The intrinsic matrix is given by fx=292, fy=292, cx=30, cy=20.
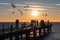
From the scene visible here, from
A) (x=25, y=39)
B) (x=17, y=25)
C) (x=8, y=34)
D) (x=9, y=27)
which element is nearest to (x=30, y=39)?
(x=25, y=39)

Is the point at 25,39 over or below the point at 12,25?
below

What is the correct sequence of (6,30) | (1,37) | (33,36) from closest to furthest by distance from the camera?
(1,37) → (6,30) → (33,36)

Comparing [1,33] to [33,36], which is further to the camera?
[33,36]

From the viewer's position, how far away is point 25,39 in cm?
7562

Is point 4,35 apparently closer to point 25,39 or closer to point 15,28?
point 15,28

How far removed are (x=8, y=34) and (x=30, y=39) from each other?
37.5 meters

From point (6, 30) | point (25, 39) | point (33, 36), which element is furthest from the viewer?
point (33, 36)

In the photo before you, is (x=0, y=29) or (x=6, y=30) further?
(x=6, y=30)

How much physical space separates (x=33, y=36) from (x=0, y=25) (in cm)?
4422

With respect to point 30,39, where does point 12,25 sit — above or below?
above

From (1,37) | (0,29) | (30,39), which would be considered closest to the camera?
(1,37)

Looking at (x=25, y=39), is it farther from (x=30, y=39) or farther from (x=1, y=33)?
(x=1, y=33)

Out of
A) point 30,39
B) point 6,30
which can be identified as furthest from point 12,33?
point 30,39

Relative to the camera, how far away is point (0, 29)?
1704 inches
